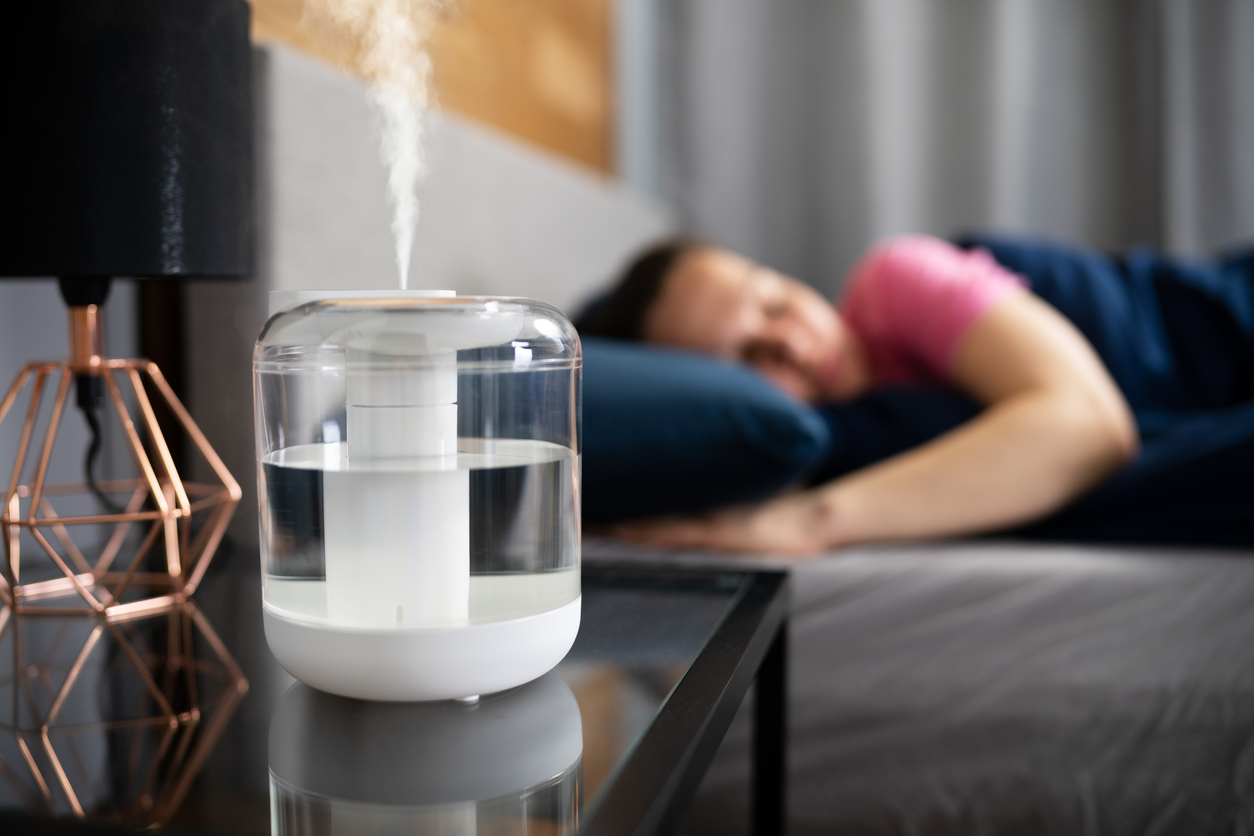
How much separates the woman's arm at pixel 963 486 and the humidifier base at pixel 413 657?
64 centimetres

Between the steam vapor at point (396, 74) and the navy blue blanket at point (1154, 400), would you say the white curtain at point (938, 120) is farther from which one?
the steam vapor at point (396, 74)

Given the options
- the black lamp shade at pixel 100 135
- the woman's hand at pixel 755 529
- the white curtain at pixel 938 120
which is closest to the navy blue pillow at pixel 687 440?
the woman's hand at pixel 755 529

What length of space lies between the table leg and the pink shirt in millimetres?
753

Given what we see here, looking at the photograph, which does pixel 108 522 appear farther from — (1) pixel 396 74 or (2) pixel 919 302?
(2) pixel 919 302

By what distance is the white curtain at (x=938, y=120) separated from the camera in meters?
2.30

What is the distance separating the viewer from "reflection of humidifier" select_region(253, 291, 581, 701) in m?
0.39

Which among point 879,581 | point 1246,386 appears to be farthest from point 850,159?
point 879,581

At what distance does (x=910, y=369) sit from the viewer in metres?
1.54

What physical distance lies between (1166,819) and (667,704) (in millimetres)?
641

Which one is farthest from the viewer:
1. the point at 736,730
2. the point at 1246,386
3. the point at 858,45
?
the point at 858,45

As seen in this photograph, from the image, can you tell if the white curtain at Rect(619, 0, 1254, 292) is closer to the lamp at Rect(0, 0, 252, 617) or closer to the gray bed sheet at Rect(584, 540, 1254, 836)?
the gray bed sheet at Rect(584, 540, 1254, 836)

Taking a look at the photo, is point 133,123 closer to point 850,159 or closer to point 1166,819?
point 1166,819

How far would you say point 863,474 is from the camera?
1110mm

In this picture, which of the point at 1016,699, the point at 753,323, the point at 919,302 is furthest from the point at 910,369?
the point at 1016,699
